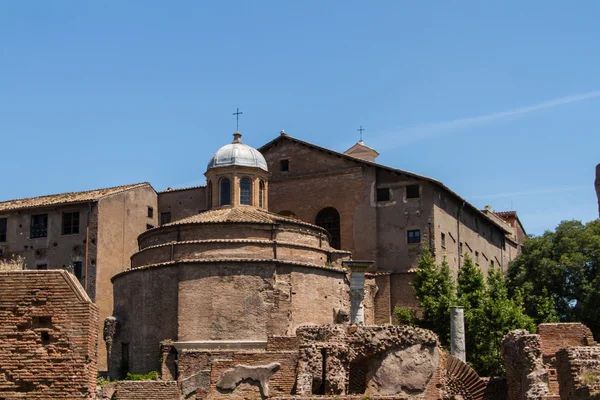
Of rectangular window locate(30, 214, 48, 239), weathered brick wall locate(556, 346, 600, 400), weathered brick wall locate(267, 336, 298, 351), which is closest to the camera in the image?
weathered brick wall locate(556, 346, 600, 400)

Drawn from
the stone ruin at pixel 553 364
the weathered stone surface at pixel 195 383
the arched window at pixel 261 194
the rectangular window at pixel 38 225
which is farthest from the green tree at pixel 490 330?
the rectangular window at pixel 38 225

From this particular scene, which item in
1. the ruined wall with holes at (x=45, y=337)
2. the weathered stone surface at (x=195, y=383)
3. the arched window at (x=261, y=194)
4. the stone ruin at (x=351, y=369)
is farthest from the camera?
the arched window at (x=261, y=194)

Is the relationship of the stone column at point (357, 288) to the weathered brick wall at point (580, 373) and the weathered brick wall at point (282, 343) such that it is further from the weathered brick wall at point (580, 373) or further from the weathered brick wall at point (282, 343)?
the weathered brick wall at point (580, 373)

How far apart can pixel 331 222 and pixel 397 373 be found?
23.3 meters

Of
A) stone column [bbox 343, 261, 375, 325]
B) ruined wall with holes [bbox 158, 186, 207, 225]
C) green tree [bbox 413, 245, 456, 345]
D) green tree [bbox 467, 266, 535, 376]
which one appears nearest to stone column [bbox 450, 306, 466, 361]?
green tree [bbox 467, 266, 535, 376]

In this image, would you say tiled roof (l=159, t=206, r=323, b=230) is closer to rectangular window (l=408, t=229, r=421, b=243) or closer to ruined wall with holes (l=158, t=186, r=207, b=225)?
rectangular window (l=408, t=229, r=421, b=243)

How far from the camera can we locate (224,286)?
33.1 meters

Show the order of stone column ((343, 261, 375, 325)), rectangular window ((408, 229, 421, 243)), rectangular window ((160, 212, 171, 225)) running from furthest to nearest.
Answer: rectangular window ((160, 212, 171, 225)) → rectangular window ((408, 229, 421, 243)) → stone column ((343, 261, 375, 325))

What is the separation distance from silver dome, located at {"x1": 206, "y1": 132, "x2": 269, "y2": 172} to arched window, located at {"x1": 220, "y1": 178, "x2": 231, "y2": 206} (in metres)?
0.70

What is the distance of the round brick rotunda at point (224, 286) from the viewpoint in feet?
107

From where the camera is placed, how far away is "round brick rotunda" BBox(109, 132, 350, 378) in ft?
107

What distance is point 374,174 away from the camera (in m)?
40.7

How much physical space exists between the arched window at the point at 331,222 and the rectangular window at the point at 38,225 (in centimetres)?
1239

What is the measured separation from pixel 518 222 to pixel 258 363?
134ft
